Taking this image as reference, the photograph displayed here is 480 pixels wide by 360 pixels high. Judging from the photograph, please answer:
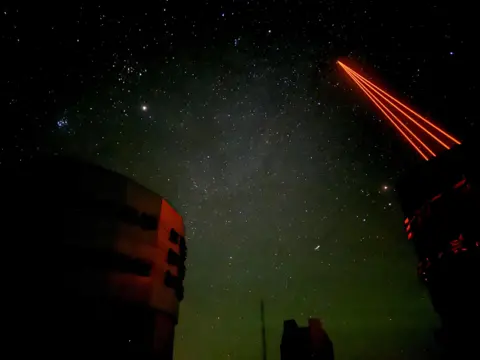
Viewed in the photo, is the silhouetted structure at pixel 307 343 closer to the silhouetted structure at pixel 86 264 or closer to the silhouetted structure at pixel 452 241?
the silhouetted structure at pixel 86 264

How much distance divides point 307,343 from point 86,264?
2350 centimetres

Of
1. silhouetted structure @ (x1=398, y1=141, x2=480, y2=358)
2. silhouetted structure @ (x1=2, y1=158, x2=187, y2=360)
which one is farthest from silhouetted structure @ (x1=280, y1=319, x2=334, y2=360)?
silhouetted structure @ (x1=398, y1=141, x2=480, y2=358)

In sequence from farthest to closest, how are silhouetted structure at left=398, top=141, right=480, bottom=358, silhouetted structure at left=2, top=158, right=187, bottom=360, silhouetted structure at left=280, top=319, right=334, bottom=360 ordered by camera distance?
silhouetted structure at left=280, top=319, right=334, bottom=360 → silhouetted structure at left=2, top=158, right=187, bottom=360 → silhouetted structure at left=398, top=141, right=480, bottom=358

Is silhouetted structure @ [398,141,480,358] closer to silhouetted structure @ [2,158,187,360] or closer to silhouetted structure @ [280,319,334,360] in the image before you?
silhouetted structure @ [280,319,334,360]

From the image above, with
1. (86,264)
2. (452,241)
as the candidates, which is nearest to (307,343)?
(452,241)

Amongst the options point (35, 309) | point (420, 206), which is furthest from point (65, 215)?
point (420, 206)

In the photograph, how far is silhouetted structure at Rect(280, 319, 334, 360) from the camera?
33.6 metres

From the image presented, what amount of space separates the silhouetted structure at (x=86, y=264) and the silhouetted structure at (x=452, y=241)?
17.3 meters

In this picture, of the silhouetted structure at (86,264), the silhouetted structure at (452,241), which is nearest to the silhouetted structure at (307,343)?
the silhouetted structure at (86,264)

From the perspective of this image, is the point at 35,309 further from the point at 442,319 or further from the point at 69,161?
the point at 442,319

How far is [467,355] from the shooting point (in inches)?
739

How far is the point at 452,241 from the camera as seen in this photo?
65.6 feet

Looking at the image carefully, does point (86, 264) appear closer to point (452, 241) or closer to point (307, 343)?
point (452, 241)

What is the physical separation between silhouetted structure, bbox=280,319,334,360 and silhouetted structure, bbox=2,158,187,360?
48.6 feet
